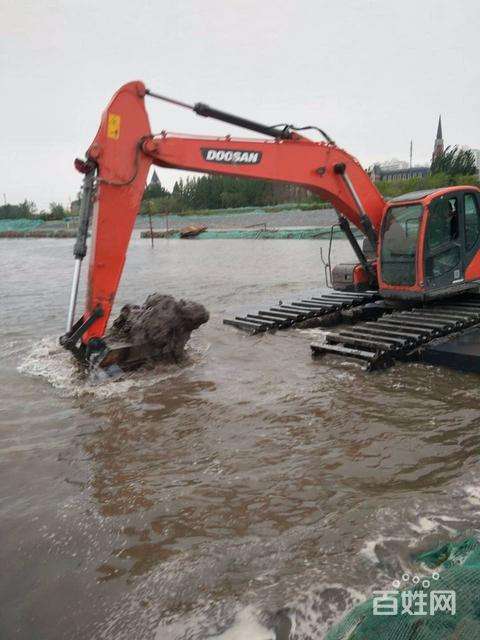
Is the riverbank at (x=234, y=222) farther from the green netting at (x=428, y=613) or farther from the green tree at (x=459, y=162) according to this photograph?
the green netting at (x=428, y=613)

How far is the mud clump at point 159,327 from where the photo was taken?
5.90 metres

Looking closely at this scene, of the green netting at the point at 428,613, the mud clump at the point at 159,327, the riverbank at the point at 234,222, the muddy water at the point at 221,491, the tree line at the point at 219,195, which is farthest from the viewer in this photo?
the tree line at the point at 219,195

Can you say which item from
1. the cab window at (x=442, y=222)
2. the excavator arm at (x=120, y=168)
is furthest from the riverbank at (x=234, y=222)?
the excavator arm at (x=120, y=168)

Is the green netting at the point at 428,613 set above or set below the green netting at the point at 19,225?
below

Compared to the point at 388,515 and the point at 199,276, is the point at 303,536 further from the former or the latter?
the point at 199,276

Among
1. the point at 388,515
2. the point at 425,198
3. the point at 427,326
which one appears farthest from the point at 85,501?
the point at 425,198

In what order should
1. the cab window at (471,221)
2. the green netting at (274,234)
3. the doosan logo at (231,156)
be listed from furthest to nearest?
the green netting at (274,234) < the cab window at (471,221) < the doosan logo at (231,156)

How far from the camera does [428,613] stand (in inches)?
72.1

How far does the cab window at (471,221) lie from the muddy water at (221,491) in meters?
2.32

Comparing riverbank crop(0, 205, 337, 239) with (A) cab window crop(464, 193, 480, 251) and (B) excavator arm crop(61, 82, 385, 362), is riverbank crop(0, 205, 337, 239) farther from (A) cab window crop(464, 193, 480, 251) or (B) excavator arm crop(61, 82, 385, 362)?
(B) excavator arm crop(61, 82, 385, 362)

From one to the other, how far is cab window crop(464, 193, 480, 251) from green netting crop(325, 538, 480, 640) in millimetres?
5578

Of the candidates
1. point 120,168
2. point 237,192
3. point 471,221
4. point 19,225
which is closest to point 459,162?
point 237,192

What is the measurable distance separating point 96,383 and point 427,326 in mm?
4187

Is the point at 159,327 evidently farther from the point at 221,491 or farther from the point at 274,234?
the point at 274,234
